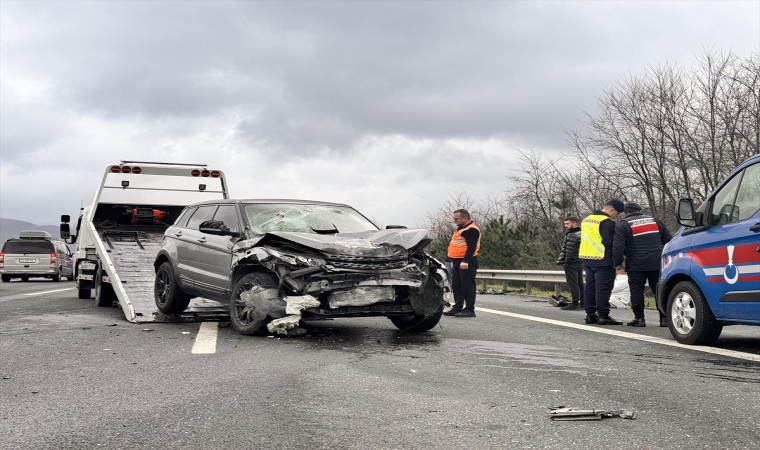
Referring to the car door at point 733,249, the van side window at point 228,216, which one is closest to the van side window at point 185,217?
the van side window at point 228,216

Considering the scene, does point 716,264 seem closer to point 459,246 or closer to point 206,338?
point 459,246

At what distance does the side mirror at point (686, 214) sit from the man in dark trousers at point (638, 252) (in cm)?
222

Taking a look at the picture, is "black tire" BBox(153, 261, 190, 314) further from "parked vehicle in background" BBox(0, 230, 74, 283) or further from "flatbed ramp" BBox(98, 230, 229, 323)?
"parked vehicle in background" BBox(0, 230, 74, 283)

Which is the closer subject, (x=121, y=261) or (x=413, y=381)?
(x=413, y=381)

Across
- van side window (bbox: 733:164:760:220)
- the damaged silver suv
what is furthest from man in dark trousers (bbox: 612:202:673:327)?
the damaged silver suv

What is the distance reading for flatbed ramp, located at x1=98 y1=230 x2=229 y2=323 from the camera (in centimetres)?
977

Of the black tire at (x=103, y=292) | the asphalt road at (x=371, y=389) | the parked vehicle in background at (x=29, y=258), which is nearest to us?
the asphalt road at (x=371, y=389)

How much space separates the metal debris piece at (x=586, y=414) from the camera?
13.6 feet

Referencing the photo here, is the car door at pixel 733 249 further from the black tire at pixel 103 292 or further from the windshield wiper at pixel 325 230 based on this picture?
the black tire at pixel 103 292

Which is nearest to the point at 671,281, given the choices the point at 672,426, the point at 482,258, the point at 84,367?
the point at 672,426

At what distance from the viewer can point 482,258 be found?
87.9 ft

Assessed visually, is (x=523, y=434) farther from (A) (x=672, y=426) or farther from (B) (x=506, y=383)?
(B) (x=506, y=383)

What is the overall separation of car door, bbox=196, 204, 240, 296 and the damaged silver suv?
12 millimetres

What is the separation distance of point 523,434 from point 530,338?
4325 millimetres
